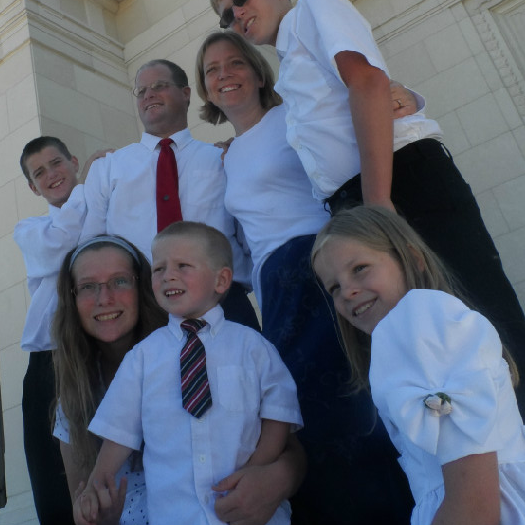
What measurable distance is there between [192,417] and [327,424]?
313 millimetres

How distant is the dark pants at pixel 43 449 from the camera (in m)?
2.03

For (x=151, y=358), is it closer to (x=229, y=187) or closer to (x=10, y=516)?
(x=229, y=187)

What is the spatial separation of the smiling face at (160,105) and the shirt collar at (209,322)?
104 centimetres

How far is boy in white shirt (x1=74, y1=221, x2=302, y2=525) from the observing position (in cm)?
133

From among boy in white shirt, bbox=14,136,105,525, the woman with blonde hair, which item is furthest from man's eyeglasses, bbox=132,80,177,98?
boy in white shirt, bbox=14,136,105,525

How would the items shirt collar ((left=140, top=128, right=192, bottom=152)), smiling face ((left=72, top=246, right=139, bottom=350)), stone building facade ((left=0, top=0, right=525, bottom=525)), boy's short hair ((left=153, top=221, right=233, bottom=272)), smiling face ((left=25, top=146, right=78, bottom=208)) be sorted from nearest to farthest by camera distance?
boy's short hair ((left=153, top=221, right=233, bottom=272))
smiling face ((left=72, top=246, right=139, bottom=350))
shirt collar ((left=140, top=128, right=192, bottom=152))
smiling face ((left=25, top=146, right=78, bottom=208))
stone building facade ((left=0, top=0, right=525, bottom=525))

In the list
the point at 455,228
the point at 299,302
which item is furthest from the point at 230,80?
the point at 455,228

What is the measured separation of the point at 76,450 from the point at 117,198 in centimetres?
91

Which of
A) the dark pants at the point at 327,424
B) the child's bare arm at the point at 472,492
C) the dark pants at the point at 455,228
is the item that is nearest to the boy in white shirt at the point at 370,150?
the dark pants at the point at 455,228

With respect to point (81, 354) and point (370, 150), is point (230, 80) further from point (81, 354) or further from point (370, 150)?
point (81, 354)

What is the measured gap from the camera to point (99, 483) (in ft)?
4.45

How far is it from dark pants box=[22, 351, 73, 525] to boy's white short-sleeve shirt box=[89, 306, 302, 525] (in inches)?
30.5

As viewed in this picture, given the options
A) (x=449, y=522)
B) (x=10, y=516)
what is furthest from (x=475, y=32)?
(x=10, y=516)

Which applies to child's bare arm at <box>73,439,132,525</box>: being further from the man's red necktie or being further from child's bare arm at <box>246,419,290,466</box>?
the man's red necktie
